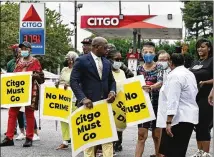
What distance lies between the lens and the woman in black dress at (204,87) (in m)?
8.52

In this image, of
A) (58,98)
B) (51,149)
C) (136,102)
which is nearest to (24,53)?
(58,98)

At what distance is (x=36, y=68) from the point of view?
10.6 m

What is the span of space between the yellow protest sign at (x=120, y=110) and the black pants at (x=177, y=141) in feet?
7.42

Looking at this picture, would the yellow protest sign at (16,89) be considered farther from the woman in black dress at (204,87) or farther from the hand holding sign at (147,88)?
the woman in black dress at (204,87)

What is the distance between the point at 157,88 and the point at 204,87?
0.68 metres

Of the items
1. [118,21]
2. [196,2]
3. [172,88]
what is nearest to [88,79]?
[172,88]

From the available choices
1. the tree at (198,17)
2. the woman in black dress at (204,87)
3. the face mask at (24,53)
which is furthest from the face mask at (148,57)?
the tree at (198,17)

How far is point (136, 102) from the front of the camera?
29.5 feet

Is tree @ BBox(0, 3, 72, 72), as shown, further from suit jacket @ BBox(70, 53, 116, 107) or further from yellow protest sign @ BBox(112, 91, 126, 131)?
suit jacket @ BBox(70, 53, 116, 107)

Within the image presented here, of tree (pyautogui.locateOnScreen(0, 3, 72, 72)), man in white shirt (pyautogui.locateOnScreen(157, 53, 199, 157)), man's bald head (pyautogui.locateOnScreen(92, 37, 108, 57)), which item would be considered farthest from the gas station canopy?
tree (pyautogui.locateOnScreen(0, 3, 72, 72))

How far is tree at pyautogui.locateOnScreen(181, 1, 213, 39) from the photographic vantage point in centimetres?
9450

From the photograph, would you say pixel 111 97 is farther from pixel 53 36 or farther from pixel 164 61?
pixel 53 36

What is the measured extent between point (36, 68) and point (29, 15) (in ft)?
8.43

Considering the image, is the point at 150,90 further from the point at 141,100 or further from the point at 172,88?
the point at 172,88
